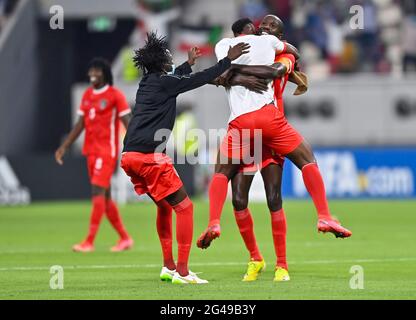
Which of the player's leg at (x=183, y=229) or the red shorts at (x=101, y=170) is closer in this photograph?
the player's leg at (x=183, y=229)

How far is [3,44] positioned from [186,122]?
229 inches

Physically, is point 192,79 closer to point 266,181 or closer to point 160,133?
point 160,133

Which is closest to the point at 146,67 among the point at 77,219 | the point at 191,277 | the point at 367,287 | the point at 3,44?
the point at 191,277

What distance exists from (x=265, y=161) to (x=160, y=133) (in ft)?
3.99

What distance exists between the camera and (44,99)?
37.4 m

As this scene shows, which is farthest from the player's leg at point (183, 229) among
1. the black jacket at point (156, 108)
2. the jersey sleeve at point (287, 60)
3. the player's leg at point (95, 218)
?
the player's leg at point (95, 218)

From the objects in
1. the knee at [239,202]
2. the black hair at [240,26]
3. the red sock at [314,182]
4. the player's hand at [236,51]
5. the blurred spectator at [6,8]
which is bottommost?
the knee at [239,202]

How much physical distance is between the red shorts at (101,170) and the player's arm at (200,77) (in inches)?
200

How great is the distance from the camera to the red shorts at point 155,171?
11.6 meters

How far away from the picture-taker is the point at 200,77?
452 inches

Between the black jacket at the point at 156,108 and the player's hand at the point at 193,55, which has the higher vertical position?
the player's hand at the point at 193,55

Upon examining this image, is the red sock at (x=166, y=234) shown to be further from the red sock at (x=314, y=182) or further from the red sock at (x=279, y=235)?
the red sock at (x=314, y=182)

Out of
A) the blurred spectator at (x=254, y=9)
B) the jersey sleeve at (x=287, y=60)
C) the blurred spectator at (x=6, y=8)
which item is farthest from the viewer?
the blurred spectator at (x=254, y=9)
